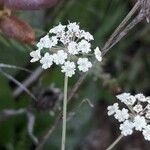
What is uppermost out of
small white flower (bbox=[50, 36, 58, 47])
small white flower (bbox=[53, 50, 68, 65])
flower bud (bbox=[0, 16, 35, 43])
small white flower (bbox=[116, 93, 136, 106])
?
flower bud (bbox=[0, 16, 35, 43])

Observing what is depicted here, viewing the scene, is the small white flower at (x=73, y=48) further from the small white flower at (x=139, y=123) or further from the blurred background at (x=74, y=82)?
the blurred background at (x=74, y=82)

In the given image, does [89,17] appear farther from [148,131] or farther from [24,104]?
[148,131]

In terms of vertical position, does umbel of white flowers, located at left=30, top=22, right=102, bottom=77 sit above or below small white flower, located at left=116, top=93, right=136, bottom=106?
above

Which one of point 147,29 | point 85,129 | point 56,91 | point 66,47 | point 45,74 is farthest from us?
point 147,29

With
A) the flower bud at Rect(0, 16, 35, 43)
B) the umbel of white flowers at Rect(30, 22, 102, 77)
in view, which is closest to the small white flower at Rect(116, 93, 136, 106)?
the umbel of white flowers at Rect(30, 22, 102, 77)

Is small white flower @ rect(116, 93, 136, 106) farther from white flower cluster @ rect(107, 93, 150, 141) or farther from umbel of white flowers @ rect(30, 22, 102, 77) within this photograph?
umbel of white flowers @ rect(30, 22, 102, 77)

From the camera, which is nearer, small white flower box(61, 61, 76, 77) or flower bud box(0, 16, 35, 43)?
small white flower box(61, 61, 76, 77)

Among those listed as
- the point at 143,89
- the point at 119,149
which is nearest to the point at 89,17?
the point at 143,89
